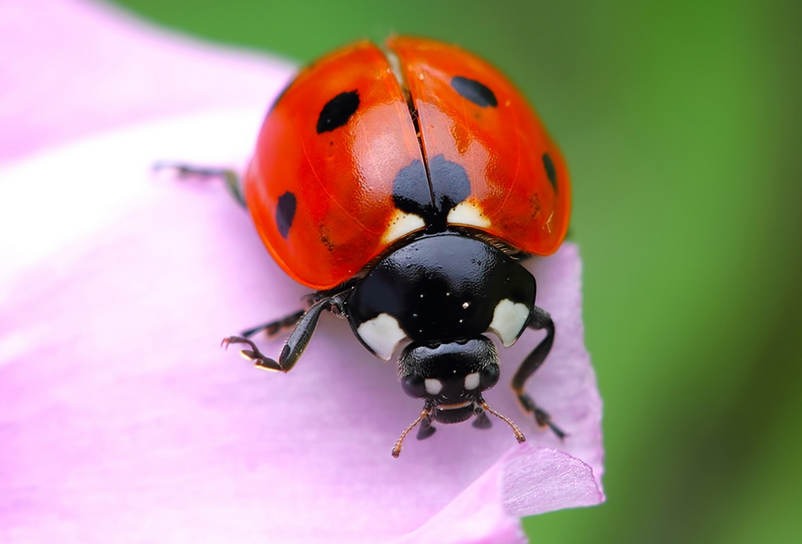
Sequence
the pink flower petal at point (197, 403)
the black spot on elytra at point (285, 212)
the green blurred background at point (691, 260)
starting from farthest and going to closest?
1. the green blurred background at point (691, 260)
2. the black spot on elytra at point (285, 212)
3. the pink flower petal at point (197, 403)

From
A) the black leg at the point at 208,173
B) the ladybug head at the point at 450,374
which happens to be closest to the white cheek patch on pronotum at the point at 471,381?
the ladybug head at the point at 450,374

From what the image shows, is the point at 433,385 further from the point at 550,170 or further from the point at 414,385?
the point at 550,170

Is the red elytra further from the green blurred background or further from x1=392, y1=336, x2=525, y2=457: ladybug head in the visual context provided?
the green blurred background

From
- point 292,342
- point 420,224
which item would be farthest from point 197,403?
point 420,224

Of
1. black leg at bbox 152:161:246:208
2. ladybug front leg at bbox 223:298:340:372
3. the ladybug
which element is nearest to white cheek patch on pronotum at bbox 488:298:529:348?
the ladybug

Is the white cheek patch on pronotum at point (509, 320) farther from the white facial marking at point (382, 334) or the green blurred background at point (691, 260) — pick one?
the green blurred background at point (691, 260)

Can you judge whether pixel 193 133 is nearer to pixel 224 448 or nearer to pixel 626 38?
pixel 224 448
